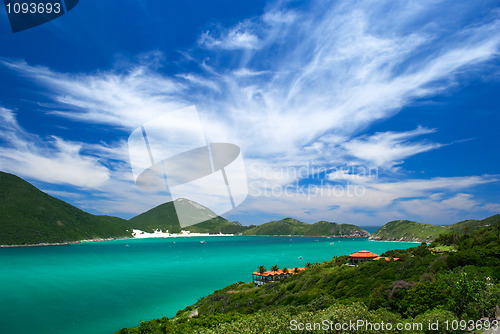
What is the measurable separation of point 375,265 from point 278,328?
78.5 ft

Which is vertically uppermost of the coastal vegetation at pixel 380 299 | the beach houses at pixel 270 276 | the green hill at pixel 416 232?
the coastal vegetation at pixel 380 299

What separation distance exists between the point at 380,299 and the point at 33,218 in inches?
7491

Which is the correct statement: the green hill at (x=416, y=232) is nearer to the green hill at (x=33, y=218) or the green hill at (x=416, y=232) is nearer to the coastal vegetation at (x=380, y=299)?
the coastal vegetation at (x=380, y=299)

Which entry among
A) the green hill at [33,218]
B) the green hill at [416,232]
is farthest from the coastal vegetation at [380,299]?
the green hill at [33,218]

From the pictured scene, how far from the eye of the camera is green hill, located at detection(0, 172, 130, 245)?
456 ft

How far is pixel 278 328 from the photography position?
9891 millimetres

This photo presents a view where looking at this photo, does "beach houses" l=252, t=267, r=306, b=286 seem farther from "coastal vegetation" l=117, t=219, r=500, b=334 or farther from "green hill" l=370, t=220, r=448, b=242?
"green hill" l=370, t=220, r=448, b=242

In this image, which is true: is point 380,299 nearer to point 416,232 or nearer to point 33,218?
point 416,232

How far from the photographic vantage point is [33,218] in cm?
15062

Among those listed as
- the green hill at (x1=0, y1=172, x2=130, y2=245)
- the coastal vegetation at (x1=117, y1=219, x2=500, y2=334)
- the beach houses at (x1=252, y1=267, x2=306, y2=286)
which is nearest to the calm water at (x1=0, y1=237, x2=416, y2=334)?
the beach houses at (x1=252, y1=267, x2=306, y2=286)

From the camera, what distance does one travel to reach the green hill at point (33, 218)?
139m

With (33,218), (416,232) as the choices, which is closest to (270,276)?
(33,218)

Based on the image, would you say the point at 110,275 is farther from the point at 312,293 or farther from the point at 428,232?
the point at 428,232

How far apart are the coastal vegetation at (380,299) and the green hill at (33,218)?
16017 centimetres
